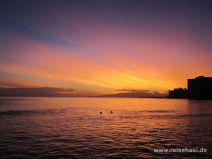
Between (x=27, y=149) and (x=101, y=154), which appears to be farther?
(x=27, y=149)

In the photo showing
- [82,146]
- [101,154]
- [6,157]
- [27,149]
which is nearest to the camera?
[6,157]

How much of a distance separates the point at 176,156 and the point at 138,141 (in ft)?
23.1

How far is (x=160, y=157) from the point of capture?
1892 cm

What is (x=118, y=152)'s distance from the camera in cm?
2058

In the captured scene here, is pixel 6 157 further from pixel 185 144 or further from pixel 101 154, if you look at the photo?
pixel 185 144

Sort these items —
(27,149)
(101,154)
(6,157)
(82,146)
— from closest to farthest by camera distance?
(6,157), (101,154), (27,149), (82,146)

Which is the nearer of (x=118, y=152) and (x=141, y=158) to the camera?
(x=141, y=158)

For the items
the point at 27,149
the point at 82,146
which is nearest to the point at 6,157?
the point at 27,149

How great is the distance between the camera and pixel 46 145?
2330 cm

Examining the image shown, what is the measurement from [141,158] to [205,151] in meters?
6.92

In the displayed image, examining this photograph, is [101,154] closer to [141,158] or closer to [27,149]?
[141,158]

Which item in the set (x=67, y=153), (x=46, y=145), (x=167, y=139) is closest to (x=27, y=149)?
(x=46, y=145)

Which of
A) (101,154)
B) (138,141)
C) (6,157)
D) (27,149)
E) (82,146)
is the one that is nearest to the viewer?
(6,157)

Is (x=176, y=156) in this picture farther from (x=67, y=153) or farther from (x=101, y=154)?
(x=67, y=153)
